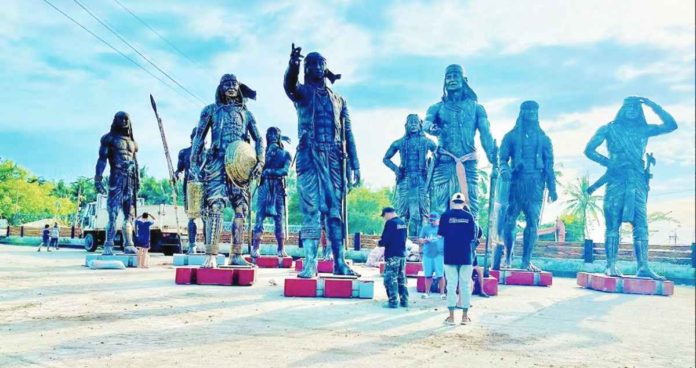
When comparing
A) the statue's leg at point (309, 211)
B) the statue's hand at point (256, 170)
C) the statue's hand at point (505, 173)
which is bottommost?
the statue's leg at point (309, 211)

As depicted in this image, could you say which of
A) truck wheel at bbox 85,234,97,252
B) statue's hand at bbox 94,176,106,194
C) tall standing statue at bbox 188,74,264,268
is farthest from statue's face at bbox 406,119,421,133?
truck wheel at bbox 85,234,97,252

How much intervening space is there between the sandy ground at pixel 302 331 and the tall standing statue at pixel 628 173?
2.69m

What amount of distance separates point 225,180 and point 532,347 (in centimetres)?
584

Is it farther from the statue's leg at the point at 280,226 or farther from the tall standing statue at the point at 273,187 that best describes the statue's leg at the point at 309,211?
the statue's leg at the point at 280,226

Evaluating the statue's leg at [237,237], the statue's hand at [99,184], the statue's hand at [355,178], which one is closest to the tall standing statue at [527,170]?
the statue's hand at [355,178]

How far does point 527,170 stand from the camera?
10.7 meters

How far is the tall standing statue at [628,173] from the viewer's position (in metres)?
10.2

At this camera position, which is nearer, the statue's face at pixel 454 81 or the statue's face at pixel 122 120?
the statue's face at pixel 454 81

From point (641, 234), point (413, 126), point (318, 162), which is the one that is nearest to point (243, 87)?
point (318, 162)

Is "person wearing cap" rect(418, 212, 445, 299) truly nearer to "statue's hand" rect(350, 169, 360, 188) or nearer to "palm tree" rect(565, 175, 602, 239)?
"statue's hand" rect(350, 169, 360, 188)

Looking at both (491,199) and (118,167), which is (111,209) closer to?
(118,167)

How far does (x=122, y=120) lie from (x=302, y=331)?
30.3 feet

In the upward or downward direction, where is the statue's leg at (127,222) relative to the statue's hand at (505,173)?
downward

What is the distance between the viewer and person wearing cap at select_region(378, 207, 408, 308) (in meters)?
6.65
